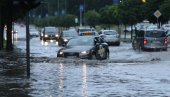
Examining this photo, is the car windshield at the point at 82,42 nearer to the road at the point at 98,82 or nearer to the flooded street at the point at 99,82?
the road at the point at 98,82

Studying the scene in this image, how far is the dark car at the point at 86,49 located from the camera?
102 feet

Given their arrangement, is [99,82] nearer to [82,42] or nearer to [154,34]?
[82,42]

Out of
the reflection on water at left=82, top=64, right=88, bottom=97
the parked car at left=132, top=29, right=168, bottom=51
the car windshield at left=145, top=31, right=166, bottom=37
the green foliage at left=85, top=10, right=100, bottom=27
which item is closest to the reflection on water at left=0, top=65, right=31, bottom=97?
the reflection on water at left=82, top=64, right=88, bottom=97

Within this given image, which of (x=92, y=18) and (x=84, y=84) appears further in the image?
(x=92, y=18)

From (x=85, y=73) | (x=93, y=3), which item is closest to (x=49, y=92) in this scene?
(x=85, y=73)

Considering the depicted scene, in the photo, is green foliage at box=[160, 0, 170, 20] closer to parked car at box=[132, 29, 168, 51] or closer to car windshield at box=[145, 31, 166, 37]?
parked car at box=[132, 29, 168, 51]

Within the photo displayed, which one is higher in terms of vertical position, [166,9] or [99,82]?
[166,9]

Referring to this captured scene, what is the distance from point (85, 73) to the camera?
22.4 m

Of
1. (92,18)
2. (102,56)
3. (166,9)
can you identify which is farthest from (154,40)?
(92,18)

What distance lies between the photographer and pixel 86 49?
31.3 m

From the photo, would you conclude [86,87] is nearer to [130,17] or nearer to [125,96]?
[125,96]

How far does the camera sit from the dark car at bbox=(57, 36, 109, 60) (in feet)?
102

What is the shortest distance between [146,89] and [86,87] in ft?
5.65

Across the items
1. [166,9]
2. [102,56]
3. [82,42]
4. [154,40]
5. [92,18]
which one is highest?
[166,9]
